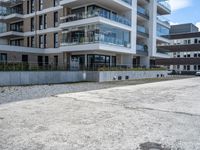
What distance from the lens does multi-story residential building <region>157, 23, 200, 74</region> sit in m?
61.4

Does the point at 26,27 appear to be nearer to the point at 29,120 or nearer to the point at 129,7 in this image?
the point at 129,7

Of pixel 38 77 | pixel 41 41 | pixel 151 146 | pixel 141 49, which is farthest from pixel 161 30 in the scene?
pixel 151 146

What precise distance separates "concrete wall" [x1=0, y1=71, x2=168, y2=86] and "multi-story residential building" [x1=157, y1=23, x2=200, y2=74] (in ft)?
96.8

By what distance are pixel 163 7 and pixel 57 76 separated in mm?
32547

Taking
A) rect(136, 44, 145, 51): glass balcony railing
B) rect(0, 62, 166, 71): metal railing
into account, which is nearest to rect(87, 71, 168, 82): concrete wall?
rect(0, 62, 166, 71): metal railing

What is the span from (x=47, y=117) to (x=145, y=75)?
3358 centimetres

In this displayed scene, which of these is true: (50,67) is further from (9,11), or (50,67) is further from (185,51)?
(185,51)

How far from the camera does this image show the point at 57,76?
27984mm

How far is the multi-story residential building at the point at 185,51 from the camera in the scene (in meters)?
61.4

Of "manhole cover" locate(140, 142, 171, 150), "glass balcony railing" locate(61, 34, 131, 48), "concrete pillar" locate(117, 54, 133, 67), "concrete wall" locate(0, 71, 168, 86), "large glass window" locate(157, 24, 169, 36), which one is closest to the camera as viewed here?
"manhole cover" locate(140, 142, 171, 150)

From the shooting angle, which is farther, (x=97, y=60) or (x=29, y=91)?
(x=97, y=60)

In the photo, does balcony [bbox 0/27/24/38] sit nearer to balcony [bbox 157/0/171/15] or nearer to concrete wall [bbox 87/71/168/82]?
concrete wall [bbox 87/71/168/82]

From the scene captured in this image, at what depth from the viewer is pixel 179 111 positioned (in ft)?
35.1

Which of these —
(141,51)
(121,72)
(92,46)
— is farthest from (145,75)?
(92,46)
